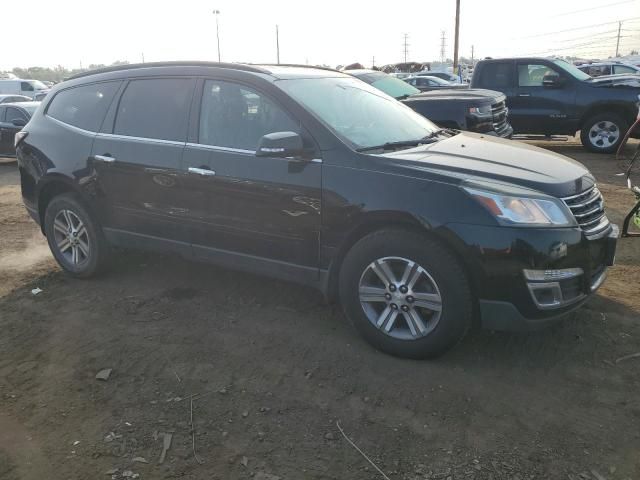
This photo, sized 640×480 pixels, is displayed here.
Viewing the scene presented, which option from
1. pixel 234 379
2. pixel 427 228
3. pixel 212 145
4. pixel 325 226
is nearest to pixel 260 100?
pixel 212 145

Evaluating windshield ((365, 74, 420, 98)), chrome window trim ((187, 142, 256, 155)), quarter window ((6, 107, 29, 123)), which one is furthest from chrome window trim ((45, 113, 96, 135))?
quarter window ((6, 107, 29, 123))

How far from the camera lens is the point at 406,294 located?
3414mm

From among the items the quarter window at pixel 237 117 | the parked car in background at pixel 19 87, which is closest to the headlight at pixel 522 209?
the quarter window at pixel 237 117

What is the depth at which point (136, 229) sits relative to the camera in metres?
4.62

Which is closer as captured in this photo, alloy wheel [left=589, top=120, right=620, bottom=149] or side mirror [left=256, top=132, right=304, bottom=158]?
side mirror [left=256, top=132, right=304, bottom=158]

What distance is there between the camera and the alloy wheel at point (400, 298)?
3.35m

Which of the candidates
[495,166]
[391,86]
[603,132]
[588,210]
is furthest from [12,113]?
[588,210]

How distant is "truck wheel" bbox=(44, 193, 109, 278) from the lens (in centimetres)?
491

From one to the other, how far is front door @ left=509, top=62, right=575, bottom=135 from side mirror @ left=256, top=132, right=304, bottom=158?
8896 mm

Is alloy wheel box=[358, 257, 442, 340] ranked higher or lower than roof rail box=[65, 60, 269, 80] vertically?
lower

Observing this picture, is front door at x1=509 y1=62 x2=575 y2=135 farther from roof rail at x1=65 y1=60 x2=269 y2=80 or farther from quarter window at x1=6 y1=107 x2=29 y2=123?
quarter window at x1=6 y1=107 x2=29 y2=123

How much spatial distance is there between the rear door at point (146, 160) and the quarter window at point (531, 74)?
353 inches

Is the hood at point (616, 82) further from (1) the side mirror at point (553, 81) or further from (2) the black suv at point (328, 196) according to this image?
(2) the black suv at point (328, 196)

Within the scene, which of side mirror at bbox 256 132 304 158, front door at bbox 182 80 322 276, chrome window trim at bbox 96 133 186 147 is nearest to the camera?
side mirror at bbox 256 132 304 158
